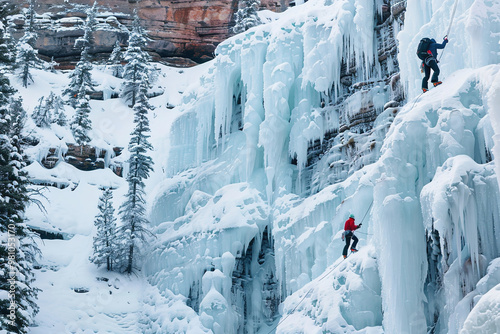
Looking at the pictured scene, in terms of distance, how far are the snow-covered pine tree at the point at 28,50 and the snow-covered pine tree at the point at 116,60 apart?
556 centimetres

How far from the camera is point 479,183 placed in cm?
966

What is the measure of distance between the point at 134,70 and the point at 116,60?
5.54 m

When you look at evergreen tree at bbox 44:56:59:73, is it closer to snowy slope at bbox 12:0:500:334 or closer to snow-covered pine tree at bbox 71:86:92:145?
snow-covered pine tree at bbox 71:86:92:145

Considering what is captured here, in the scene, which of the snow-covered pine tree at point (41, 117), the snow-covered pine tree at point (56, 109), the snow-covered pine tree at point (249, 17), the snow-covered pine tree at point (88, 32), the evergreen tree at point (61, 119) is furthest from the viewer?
the snow-covered pine tree at point (88, 32)

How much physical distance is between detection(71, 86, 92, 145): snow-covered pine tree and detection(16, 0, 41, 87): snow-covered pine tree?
7166 millimetres

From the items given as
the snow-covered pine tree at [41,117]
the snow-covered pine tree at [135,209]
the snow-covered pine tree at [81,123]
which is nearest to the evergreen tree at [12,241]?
the snow-covered pine tree at [135,209]

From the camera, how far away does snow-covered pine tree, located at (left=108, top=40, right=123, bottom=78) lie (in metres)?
45.1

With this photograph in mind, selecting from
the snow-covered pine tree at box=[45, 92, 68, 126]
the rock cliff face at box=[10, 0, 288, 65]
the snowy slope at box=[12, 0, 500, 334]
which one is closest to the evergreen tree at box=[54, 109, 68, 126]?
the snow-covered pine tree at box=[45, 92, 68, 126]

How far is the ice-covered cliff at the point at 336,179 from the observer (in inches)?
404

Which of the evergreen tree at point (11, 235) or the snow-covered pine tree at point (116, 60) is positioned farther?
the snow-covered pine tree at point (116, 60)

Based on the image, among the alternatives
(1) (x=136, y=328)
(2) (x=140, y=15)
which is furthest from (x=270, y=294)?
(2) (x=140, y=15)

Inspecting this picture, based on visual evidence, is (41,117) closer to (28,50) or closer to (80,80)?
(80,80)

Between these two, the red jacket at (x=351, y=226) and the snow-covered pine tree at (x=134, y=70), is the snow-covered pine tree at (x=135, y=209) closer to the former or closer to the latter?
the red jacket at (x=351, y=226)

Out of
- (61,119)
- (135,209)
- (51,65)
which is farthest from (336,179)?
(51,65)
